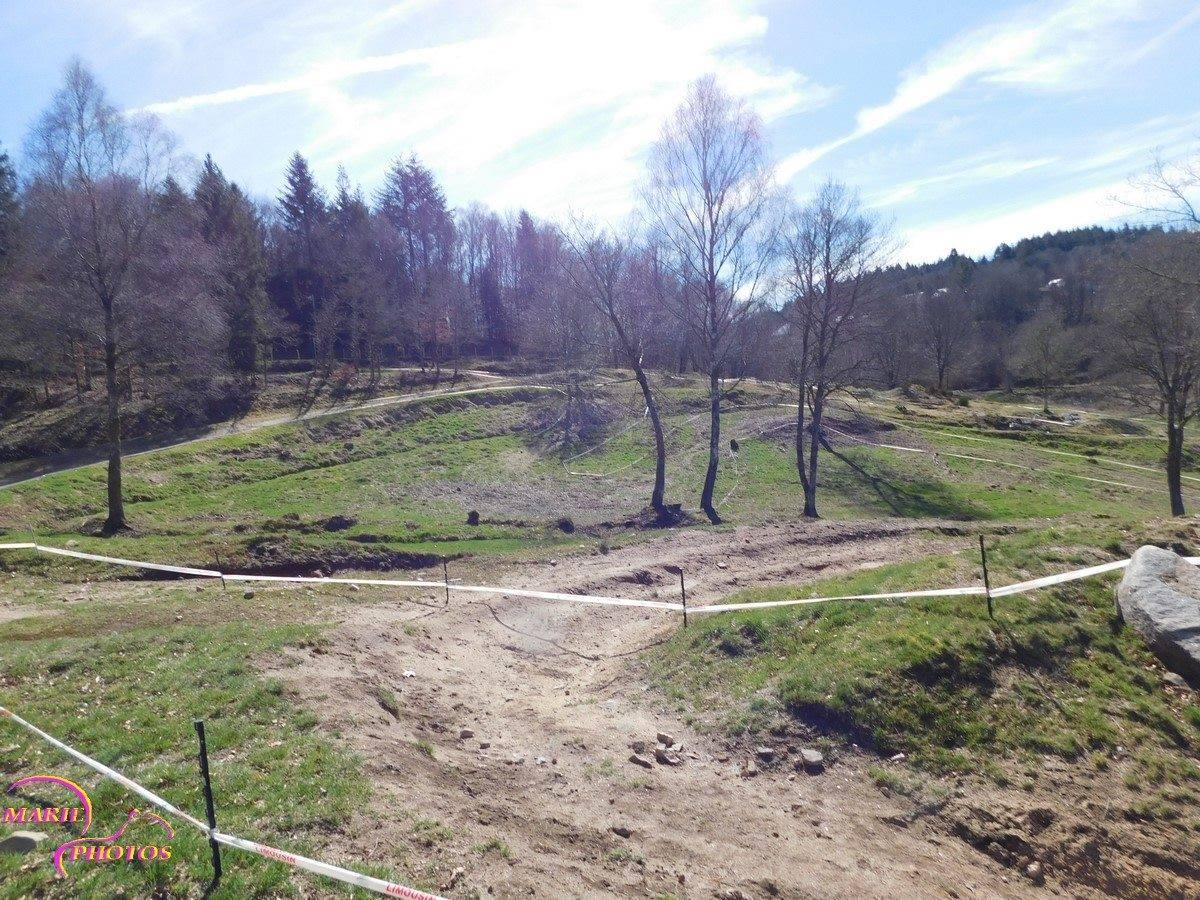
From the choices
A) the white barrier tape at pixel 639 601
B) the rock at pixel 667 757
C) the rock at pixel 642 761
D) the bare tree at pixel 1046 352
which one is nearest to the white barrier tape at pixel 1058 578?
the white barrier tape at pixel 639 601

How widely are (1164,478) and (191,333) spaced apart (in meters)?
45.5

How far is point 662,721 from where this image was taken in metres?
8.60

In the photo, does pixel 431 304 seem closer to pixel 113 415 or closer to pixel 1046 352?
pixel 113 415

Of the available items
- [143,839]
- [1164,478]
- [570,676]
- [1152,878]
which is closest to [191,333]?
[570,676]

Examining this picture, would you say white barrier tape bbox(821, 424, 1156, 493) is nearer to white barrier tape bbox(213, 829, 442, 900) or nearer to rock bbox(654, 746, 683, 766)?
rock bbox(654, 746, 683, 766)

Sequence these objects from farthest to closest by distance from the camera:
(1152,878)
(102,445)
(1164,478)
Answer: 1. (1164,478)
2. (102,445)
3. (1152,878)

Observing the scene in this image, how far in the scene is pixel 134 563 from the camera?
15742 mm

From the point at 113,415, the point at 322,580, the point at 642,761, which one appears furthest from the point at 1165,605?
the point at 113,415

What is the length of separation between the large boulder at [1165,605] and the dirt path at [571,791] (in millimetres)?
4738

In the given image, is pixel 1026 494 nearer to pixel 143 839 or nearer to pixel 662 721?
pixel 662 721

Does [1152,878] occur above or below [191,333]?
below

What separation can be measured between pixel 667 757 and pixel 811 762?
1.55 meters

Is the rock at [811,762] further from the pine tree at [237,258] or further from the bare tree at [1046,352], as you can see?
the bare tree at [1046,352]

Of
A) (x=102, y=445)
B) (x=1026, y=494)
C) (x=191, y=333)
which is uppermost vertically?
(x=191, y=333)
